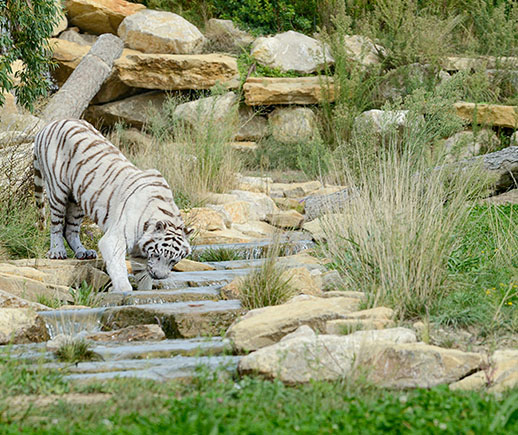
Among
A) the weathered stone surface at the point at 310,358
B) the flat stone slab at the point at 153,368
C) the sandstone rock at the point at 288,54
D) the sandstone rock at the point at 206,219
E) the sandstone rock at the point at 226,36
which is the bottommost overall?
the sandstone rock at the point at 206,219

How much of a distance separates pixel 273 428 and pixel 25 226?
5391 millimetres

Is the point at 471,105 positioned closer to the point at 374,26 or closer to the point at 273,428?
the point at 374,26

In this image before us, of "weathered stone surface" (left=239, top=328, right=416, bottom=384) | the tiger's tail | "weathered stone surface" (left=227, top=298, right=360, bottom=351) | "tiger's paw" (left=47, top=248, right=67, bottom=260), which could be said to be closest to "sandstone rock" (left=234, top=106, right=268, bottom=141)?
the tiger's tail

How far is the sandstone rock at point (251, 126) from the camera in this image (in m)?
15.0

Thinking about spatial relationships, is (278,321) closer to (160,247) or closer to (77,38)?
(160,247)

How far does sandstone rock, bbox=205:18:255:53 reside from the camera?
54.6 ft

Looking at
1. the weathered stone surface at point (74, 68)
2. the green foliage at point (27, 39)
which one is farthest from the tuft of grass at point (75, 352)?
the weathered stone surface at point (74, 68)

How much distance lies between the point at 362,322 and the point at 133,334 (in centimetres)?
151

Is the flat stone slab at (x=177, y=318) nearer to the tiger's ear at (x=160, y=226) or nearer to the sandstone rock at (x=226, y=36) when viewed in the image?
the tiger's ear at (x=160, y=226)

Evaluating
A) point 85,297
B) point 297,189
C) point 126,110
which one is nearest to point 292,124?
point 297,189

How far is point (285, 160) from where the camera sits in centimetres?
1404

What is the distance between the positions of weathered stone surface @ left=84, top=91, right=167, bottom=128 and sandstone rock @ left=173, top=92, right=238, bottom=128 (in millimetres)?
1508

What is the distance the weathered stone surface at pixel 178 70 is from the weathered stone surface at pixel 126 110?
57 cm

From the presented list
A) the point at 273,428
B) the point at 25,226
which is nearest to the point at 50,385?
the point at 273,428
